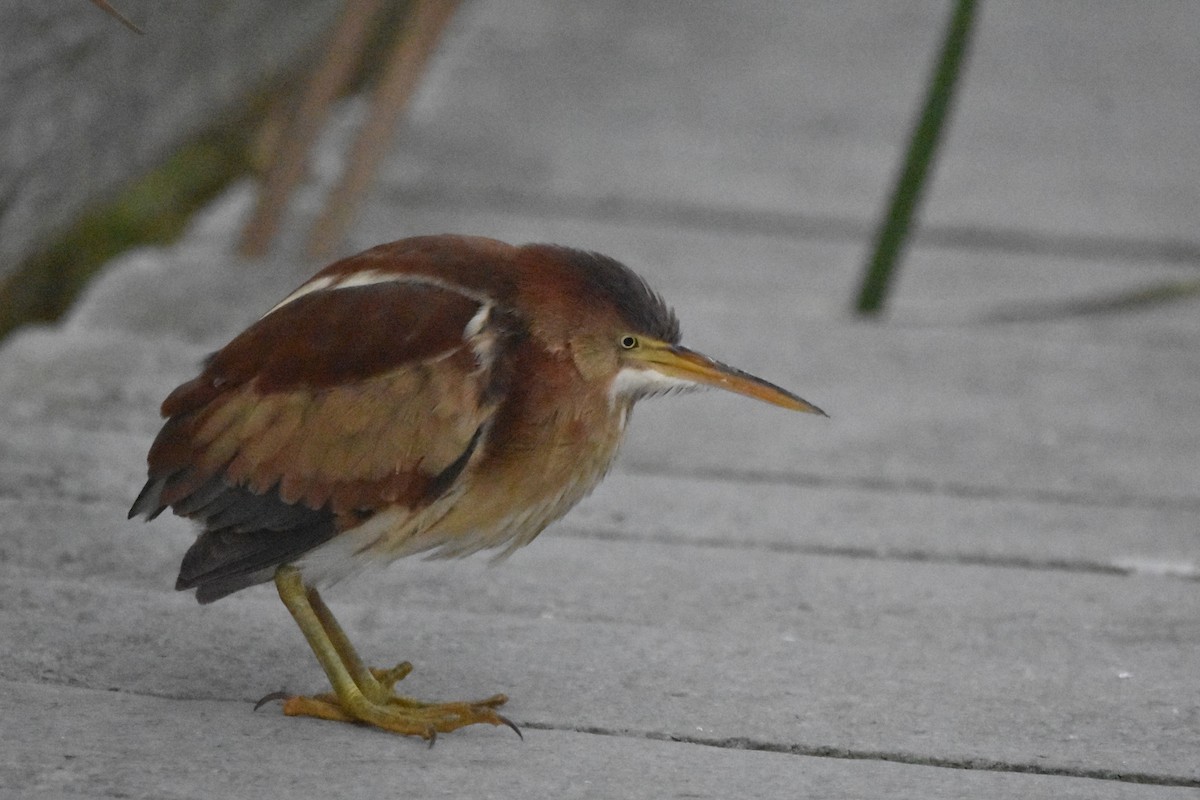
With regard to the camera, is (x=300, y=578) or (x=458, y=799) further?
(x=300, y=578)

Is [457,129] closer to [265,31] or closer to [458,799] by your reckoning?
[265,31]

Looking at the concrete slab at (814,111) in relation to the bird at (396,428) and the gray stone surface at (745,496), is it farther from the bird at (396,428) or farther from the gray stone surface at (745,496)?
the bird at (396,428)

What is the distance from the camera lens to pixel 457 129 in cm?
823

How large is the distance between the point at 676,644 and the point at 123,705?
110cm

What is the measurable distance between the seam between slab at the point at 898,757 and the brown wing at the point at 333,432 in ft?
1.71

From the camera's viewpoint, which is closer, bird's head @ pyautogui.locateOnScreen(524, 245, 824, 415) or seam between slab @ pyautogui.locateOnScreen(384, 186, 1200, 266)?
bird's head @ pyautogui.locateOnScreen(524, 245, 824, 415)

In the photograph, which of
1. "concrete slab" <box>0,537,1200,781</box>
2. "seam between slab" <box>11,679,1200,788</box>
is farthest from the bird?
"concrete slab" <box>0,537,1200,781</box>

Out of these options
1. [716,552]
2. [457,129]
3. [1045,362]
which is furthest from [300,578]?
[457,129]

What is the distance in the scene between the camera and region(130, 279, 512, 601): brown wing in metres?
3.12

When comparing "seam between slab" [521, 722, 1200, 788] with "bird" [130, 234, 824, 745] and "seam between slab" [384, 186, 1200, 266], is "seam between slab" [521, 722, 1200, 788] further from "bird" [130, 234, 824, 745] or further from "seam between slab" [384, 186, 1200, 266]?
"seam between slab" [384, 186, 1200, 266]

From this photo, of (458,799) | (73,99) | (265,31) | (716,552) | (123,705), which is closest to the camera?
(458,799)

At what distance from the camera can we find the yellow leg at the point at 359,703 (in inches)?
123

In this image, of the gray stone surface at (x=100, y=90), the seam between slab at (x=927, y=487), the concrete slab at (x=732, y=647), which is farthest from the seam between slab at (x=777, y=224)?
the concrete slab at (x=732, y=647)

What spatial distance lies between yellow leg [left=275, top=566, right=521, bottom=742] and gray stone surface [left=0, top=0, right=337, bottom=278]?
2.50 meters
